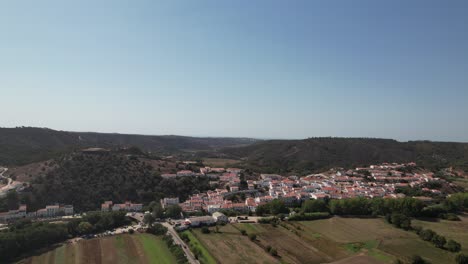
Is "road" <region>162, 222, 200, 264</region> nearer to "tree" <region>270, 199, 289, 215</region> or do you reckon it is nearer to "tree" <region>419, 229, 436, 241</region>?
"tree" <region>270, 199, 289, 215</region>

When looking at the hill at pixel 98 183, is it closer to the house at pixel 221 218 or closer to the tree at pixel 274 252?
the house at pixel 221 218

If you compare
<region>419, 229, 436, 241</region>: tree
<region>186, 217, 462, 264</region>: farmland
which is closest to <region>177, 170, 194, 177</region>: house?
<region>186, 217, 462, 264</region>: farmland

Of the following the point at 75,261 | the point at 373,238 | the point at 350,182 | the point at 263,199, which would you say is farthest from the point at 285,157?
the point at 75,261

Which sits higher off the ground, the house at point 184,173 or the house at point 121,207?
the house at point 184,173

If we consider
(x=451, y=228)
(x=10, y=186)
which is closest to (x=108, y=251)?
(x=10, y=186)

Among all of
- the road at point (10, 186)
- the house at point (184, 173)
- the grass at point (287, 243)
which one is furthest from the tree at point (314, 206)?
the road at point (10, 186)

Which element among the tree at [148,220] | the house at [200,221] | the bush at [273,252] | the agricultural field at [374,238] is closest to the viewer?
the bush at [273,252]

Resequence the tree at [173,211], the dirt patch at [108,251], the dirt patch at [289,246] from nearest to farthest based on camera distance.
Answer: the dirt patch at [108,251]
the dirt patch at [289,246]
the tree at [173,211]

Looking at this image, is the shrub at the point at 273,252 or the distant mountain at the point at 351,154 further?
the distant mountain at the point at 351,154
